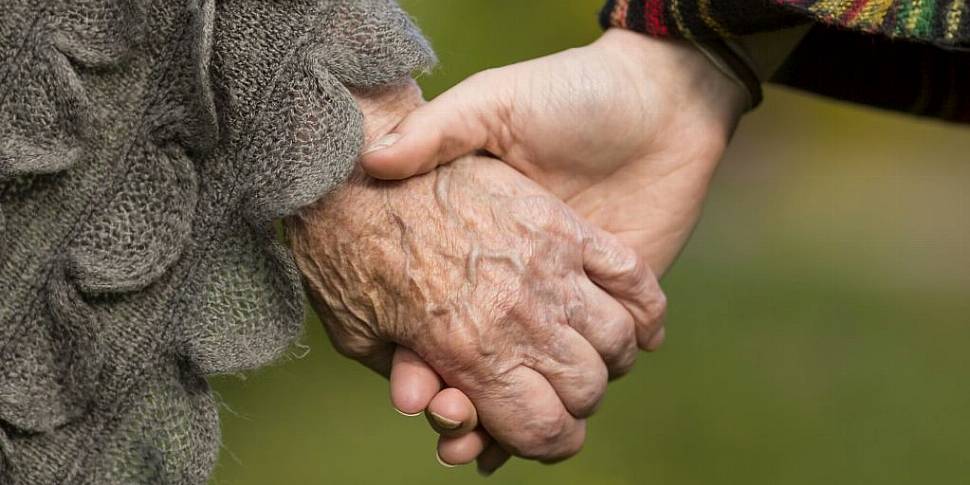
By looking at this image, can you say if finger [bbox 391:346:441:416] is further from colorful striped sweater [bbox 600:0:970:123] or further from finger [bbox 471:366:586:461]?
colorful striped sweater [bbox 600:0:970:123]

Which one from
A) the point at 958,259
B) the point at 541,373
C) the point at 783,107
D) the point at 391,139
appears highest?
the point at 391,139

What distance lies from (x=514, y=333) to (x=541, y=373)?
62 millimetres

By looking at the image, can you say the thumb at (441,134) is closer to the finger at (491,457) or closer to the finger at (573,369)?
the finger at (573,369)

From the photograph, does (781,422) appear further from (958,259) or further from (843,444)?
(958,259)

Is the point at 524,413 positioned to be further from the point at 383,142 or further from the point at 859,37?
the point at 859,37

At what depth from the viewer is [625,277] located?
1.17m

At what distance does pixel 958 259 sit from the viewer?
3393 millimetres

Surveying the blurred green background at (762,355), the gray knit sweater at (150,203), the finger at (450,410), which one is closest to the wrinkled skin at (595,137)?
the finger at (450,410)

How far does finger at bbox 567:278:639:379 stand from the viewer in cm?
114

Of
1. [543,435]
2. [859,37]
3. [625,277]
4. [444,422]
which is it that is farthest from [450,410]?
[859,37]

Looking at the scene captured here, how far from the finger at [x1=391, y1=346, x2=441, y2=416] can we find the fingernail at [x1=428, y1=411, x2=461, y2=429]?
0.5 inches

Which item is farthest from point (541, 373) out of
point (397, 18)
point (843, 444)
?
point (843, 444)

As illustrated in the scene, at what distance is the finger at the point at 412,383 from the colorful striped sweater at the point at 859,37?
1.39 feet

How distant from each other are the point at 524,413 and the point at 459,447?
0.08m
